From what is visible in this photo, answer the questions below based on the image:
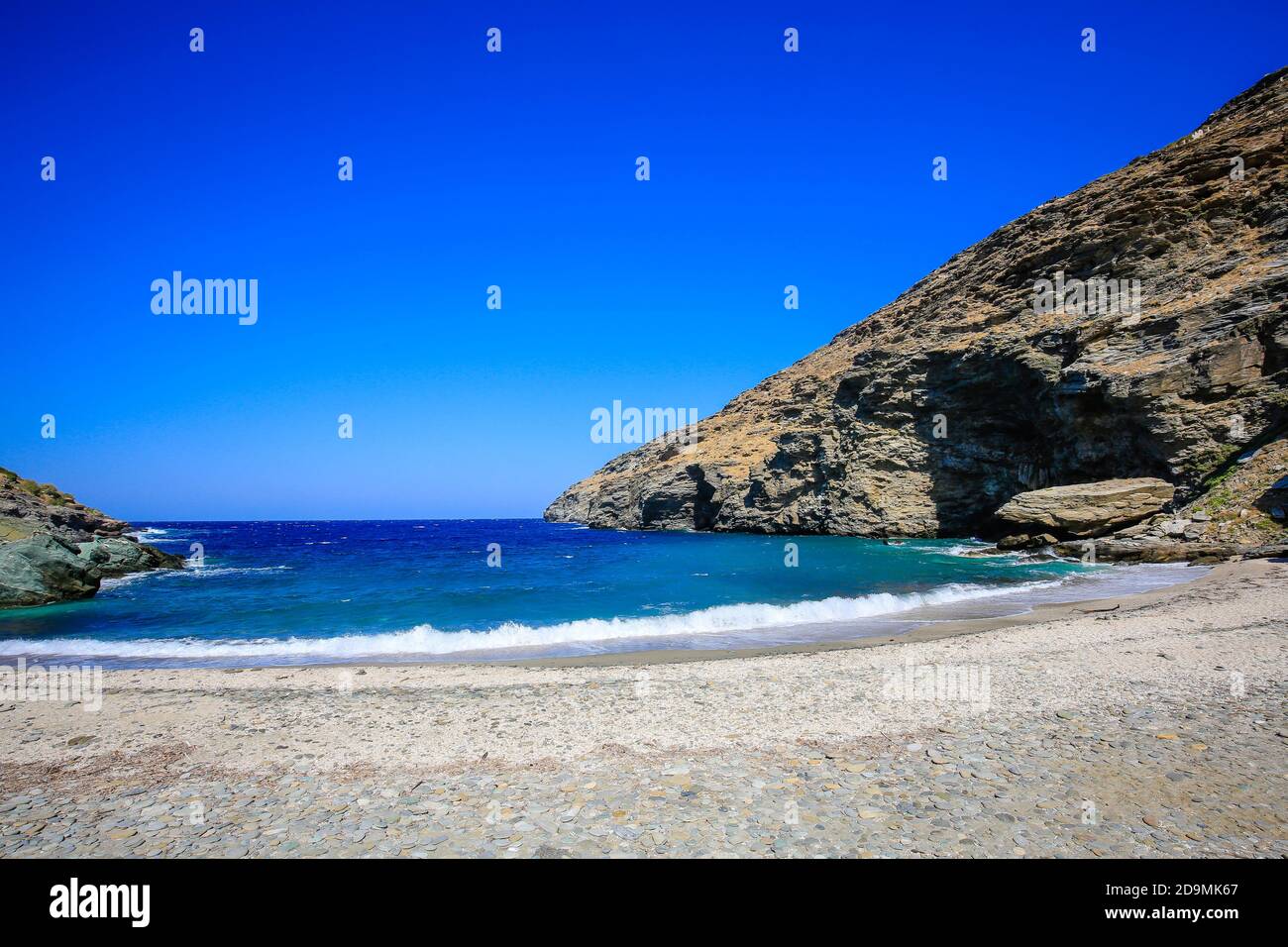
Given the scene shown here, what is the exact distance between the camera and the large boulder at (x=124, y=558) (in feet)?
114

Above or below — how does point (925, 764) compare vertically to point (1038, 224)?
below

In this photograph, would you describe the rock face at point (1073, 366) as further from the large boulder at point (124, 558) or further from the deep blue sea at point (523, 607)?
the large boulder at point (124, 558)

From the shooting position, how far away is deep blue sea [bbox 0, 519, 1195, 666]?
16.3m

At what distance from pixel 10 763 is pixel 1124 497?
4487 cm

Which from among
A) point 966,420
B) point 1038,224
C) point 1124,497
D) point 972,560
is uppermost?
point 1038,224

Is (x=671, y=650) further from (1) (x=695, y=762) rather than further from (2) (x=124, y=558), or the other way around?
(2) (x=124, y=558)

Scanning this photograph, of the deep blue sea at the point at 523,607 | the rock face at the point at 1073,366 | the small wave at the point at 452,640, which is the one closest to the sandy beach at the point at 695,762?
the small wave at the point at 452,640

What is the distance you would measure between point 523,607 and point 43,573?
20457mm

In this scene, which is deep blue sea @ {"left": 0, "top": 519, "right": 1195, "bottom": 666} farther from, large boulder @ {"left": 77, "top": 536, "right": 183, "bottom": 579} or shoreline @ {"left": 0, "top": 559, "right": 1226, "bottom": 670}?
large boulder @ {"left": 77, "top": 536, "right": 183, "bottom": 579}
